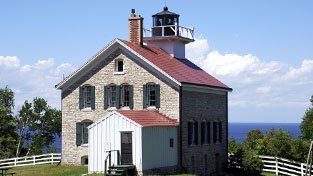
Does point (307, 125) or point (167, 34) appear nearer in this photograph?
point (167, 34)

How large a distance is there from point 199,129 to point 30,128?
2261 centimetres

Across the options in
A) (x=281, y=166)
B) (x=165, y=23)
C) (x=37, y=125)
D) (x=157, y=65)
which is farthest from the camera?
(x=37, y=125)

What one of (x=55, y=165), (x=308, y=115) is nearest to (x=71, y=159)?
(x=55, y=165)

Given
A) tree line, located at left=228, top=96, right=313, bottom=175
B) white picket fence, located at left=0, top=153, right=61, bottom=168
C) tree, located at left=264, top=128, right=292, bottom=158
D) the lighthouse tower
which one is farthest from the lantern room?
tree, located at left=264, top=128, right=292, bottom=158

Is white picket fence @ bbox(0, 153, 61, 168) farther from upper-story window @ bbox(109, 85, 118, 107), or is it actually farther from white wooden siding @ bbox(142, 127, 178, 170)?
white wooden siding @ bbox(142, 127, 178, 170)

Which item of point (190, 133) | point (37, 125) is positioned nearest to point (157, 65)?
point (190, 133)

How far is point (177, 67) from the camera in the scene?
41.4 meters

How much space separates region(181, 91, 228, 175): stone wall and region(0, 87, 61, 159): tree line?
18566mm

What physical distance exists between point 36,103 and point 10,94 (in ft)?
7.97

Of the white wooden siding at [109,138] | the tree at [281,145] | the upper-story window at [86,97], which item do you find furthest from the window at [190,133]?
the tree at [281,145]

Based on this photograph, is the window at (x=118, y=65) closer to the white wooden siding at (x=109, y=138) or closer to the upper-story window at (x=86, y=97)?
the upper-story window at (x=86, y=97)

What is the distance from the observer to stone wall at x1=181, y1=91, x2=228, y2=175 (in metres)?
38.4

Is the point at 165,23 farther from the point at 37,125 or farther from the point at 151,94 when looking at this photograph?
the point at 37,125

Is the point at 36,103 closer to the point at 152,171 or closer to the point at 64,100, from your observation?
the point at 64,100
